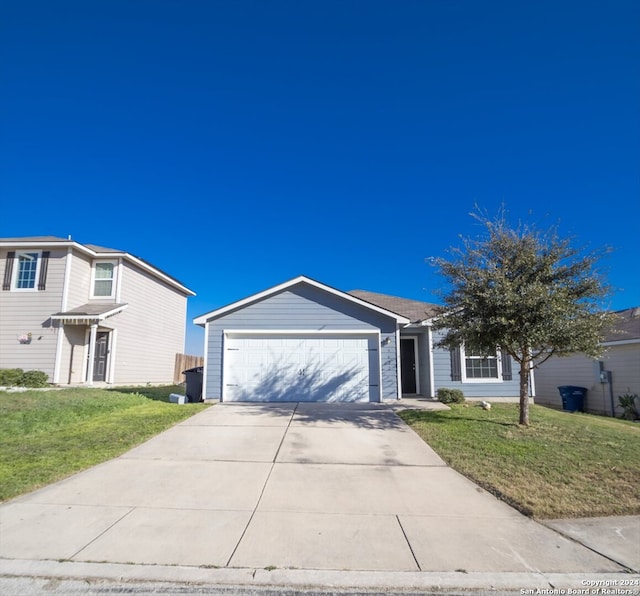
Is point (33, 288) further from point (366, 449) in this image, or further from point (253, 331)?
point (366, 449)

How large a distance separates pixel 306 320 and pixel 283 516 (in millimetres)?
8818

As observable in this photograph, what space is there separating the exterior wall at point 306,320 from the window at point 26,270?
8.10 metres

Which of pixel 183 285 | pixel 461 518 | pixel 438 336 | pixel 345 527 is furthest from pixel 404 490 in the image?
pixel 183 285

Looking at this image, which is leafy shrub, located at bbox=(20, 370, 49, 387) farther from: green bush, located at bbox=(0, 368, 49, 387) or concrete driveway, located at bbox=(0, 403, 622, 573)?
concrete driveway, located at bbox=(0, 403, 622, 573)

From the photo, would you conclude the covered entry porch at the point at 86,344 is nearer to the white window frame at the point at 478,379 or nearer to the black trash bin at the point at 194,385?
the black trash bin at the point at 194,385

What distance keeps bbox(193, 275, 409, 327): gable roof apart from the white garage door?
86 centimetres

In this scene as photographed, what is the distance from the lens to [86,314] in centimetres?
1505

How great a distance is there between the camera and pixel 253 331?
13102mm

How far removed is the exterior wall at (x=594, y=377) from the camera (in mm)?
15125

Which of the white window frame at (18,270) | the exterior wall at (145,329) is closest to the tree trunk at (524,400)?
the exterior wall at (145,329)

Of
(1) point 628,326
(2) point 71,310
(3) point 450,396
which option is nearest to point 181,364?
(2) point 71,310

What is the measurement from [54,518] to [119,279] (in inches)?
560

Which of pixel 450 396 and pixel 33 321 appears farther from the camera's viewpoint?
pixel 33 321

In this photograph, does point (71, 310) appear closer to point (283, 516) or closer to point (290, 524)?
point (283, 516)
